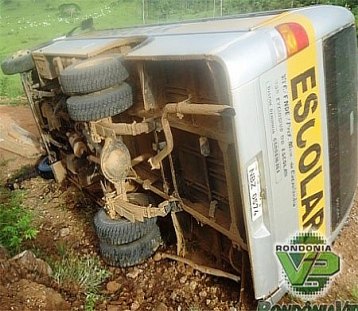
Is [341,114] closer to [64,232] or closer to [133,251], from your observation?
[133,251]

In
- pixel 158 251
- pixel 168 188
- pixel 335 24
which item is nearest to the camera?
pixel 335 24

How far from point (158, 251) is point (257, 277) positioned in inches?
59.3

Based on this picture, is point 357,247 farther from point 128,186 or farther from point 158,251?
point 128,186

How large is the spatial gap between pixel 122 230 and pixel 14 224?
62.4 inches

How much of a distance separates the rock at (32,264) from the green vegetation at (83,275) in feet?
0.26

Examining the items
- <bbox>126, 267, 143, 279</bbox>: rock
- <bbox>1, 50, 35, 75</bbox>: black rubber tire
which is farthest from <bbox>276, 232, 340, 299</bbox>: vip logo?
<bbox>1, 50, 35, 75</bbox>: black rubber tire

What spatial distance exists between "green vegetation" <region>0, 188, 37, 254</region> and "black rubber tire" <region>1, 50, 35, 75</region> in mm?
1580

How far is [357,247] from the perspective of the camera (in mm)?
3631

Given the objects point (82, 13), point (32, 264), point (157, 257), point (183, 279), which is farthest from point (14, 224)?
point (82, 13)

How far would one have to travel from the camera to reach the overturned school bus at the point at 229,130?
7.99ft

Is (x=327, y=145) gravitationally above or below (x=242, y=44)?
below

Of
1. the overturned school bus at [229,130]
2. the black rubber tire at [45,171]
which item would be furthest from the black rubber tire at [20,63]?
the black rubber tire at [45,171]

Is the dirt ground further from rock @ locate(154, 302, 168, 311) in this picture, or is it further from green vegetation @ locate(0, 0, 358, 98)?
green vegetation @ locate(0, 0, 358, 98)

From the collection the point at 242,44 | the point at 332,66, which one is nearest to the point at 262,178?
the point at 242,44
